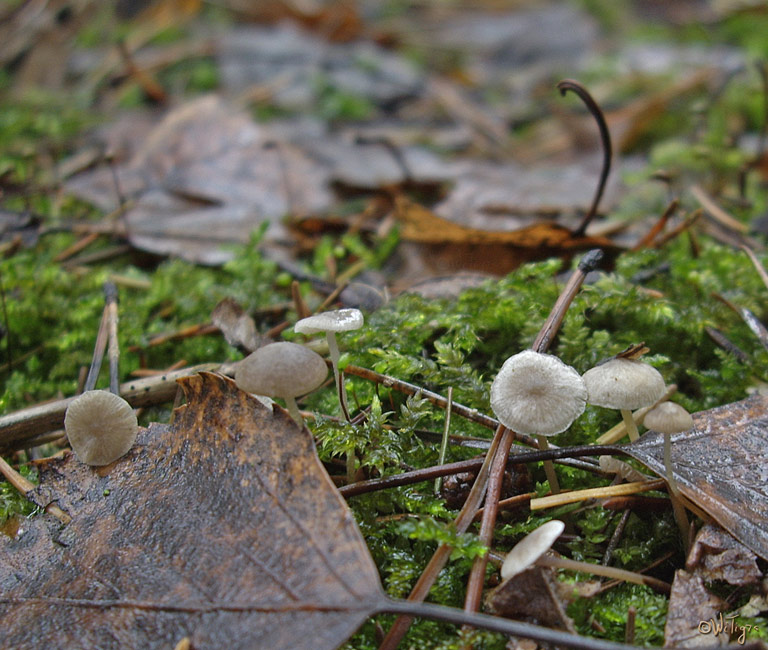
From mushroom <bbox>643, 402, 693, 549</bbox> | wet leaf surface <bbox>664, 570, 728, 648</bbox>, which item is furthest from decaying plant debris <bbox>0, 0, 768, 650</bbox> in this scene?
mushroom <bbox>643, 402, 693, 549</bbox>

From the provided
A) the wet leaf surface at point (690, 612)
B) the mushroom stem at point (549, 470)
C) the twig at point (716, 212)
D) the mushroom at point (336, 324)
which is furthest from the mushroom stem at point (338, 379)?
the twig at point (716, 212)

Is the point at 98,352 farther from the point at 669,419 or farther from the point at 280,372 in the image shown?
the point at 669,419

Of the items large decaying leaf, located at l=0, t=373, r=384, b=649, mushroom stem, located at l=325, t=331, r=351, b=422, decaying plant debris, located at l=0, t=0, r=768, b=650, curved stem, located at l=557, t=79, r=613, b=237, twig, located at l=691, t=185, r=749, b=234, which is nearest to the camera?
large decaying leaf, located at l=0, t=373, r=384, b=649

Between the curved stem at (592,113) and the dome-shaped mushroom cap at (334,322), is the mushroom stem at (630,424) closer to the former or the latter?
the dome-shaped mushroom cap at (334,322)

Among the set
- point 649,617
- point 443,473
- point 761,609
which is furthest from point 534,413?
point 761,609

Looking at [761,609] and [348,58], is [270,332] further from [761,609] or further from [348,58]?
[348,58]

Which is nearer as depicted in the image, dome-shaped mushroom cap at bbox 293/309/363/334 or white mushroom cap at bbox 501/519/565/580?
white mushroom cap at bbox 501/519/565/580

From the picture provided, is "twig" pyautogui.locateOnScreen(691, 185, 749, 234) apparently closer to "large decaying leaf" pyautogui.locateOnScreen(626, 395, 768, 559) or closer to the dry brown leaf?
"large decaying leaf" pyautogui.locateOnScreen(626, 395, 768, 559)

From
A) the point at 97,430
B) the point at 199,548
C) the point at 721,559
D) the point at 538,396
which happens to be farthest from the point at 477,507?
the point at 97,430
